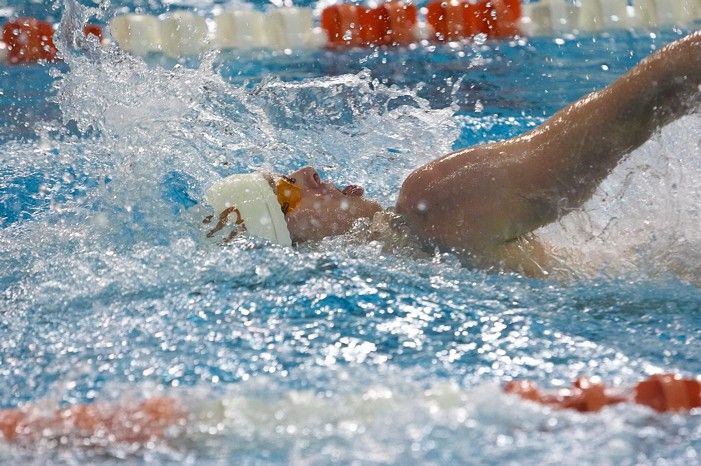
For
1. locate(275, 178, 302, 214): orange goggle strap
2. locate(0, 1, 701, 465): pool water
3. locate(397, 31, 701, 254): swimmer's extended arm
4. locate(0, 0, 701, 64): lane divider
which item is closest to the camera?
locate(0, 1, 701, 465): pool water

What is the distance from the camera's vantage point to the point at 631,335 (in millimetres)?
1734

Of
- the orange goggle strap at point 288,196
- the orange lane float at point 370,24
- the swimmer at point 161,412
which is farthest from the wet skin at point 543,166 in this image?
the orange lane float at point 370,24

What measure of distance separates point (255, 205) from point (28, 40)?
10.8 ft

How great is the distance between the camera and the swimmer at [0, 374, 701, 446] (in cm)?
129

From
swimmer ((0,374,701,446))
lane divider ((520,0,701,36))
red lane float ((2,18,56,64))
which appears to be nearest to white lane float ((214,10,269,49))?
red lane float ((2,18,56,64))

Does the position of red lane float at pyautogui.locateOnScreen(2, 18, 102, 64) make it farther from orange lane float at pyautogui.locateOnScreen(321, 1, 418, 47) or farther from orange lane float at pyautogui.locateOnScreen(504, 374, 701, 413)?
orange lane float at pyautogui.locateOnScreen(504, 374, 701, 413)

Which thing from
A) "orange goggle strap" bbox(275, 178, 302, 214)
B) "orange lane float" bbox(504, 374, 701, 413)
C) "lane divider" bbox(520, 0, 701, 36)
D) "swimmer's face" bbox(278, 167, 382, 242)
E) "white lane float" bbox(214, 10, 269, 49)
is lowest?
"orange lane float" bbox(504, 374, 701, 413)

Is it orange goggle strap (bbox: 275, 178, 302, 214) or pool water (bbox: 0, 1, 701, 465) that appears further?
orange goggle strap (bbox: 275, 178, 302, 214)

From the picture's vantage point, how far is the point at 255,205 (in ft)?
7.07

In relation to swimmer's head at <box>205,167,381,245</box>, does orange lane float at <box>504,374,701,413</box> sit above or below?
below

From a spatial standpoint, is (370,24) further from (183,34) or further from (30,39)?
(30,39)

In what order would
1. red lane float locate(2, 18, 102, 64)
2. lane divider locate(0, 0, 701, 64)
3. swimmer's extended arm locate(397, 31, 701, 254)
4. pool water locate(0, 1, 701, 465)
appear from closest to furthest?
1. pool water locate(0, 1, 701, 465)
2. swimmer's extended arm locate(397, 31, 701, 254)
3. red lane float locate(2, 18, 102, 64)
4. lane divider locate(0, 0, 701, 64)

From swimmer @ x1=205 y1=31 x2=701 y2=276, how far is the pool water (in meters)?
0.06

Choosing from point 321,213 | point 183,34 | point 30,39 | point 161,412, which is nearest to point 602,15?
point 183,34
